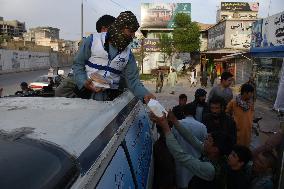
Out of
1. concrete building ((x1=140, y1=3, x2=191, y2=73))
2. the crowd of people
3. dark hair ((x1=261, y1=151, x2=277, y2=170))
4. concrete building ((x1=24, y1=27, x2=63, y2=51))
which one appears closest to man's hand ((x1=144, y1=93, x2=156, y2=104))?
the crowd of people

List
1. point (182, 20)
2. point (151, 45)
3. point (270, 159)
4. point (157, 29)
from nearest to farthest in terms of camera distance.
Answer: point (270, 159) → point (182, 20) → point (151, 45) → point (157, 29)

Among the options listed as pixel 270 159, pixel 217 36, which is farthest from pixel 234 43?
pixel 270 159

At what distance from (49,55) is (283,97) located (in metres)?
63.4

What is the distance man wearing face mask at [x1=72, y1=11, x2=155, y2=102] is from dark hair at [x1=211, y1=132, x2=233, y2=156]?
1.95 feet

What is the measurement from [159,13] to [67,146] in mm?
66931

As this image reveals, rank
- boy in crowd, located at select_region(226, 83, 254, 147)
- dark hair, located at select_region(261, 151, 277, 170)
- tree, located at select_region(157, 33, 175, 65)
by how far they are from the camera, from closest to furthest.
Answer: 1. dark hair, located at select_region(261, 151, 277, 170)
2. boy in crowd, located at select_region(226, 83, 254, 147)
3. tree, located at select_region(157, 33, 175, 65)

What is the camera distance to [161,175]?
358cm

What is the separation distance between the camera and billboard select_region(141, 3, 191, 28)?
6625 centimetres

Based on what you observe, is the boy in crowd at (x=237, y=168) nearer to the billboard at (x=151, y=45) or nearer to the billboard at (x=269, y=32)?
the billboard at (x=269, y=32)

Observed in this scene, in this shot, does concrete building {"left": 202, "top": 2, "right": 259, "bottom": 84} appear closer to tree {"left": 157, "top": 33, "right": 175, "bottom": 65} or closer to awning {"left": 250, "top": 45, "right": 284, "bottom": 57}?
awning {"left": 250, "top": 45, "right": 284, "bottom": 57}

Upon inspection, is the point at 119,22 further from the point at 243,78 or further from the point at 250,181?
the point at 243,78

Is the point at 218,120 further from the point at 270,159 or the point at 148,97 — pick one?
the point at 148,97

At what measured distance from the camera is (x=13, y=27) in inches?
5704

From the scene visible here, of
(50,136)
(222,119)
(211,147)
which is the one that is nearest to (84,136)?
(50,136)
